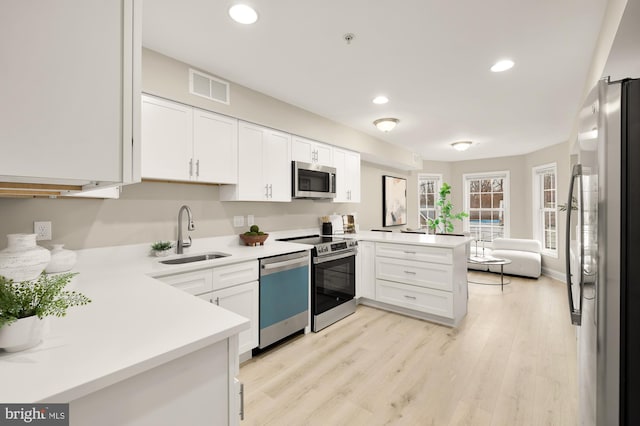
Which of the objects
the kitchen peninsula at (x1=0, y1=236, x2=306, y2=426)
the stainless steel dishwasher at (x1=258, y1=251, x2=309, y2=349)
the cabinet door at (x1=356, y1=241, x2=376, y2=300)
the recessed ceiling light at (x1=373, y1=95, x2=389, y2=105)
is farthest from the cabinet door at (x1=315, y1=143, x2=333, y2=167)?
the kitchen peninsula at (x1=0, y1=236, x2=306, y2=426)

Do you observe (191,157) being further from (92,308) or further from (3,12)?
(3,12)

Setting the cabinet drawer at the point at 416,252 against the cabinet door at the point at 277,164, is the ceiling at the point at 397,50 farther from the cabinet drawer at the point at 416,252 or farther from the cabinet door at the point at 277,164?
the cabinet drawer at the point at 416,252

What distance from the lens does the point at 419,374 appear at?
225cm

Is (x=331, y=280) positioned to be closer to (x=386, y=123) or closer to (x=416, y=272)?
(x=416, y=272)

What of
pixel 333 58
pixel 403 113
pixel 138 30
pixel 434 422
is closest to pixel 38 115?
pixel 138 30

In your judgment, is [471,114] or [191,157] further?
[471,114]

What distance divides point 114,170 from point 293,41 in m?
1.80

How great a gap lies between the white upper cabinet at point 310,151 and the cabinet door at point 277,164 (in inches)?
3.9

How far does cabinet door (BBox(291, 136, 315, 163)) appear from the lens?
11.1ft

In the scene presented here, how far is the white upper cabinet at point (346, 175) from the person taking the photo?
13.2 feet

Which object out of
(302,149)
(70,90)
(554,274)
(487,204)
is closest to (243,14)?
(70,90)

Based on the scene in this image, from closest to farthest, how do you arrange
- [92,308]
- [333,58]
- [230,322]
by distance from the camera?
[230,322], [92,308], [333,58]

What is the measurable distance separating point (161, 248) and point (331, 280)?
171 cm

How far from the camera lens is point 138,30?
819mm
